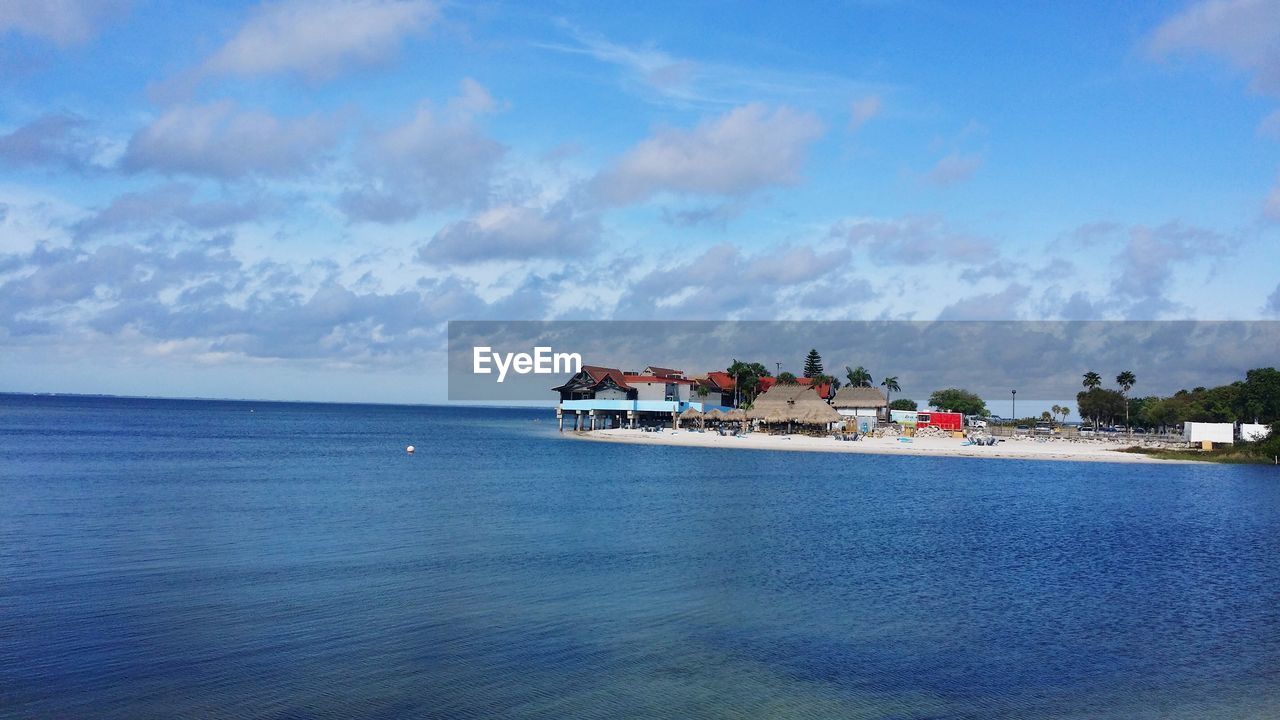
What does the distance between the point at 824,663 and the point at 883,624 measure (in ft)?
A: 11.0

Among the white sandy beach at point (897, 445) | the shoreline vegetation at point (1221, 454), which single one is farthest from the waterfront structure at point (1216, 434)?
the white sandy beach at point (897, 445)

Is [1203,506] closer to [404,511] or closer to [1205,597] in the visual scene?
[1205,597]

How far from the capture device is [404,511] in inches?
1300

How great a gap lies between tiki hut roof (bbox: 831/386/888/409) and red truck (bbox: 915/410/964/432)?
19.1ft

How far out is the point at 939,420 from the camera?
121m

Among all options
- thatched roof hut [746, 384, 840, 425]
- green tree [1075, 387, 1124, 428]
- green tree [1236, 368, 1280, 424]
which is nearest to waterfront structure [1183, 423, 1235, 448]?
green tree [1236, 368, 1280, 424]

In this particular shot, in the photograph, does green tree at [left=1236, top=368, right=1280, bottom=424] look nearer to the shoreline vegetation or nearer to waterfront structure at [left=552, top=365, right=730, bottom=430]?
the shoreline vegetation

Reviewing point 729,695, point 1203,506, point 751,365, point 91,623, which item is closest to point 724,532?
point 729,695

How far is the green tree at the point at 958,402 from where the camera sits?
6663 inches

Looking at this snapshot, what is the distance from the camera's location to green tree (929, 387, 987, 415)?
169250 millimetres

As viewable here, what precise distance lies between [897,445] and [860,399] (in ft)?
116

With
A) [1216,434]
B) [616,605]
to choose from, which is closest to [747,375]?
[1216,434]

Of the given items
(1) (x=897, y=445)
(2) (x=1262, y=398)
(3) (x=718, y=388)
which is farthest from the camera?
(3) (x=718, y=388)

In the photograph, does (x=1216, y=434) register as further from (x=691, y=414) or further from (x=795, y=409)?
(x=691, y=414)
